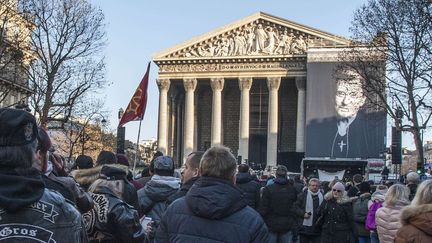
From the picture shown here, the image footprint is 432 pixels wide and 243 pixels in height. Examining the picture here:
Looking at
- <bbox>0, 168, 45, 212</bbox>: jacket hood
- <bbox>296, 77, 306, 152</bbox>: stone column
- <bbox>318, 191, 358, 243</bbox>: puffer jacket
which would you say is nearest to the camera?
<bbox>0, 168, 45, 212</bbox>: jacket hood

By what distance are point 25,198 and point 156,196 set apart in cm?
346

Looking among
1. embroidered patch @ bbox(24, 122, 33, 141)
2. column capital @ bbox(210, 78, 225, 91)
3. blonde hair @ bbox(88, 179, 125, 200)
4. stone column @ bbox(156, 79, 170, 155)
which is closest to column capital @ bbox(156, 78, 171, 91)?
stone column @ bbox(156, 79, 170, 155)

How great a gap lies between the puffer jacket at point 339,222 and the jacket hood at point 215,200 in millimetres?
5703

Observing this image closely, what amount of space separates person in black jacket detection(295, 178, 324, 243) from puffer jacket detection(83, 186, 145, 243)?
260 inches

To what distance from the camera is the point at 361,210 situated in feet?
31.5

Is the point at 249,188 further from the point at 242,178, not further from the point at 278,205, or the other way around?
the point at 278,205

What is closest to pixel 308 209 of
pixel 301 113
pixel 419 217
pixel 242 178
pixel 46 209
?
pixel 242 178

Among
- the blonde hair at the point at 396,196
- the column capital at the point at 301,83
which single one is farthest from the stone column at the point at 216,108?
the blonde hair at the point at 396,196

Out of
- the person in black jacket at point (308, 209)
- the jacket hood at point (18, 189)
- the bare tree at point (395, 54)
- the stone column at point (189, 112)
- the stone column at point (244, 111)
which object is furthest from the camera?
the stone column at point (189, 112)

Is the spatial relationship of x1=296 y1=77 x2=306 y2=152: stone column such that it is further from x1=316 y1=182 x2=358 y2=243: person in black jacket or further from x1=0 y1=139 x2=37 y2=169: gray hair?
x1=0 y1=139 x2=37 y2=169: gray hair

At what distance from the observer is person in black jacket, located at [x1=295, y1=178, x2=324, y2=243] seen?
10.2 meters

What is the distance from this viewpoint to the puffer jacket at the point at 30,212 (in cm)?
205

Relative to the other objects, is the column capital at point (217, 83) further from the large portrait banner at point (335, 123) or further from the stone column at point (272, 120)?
the large portrait banner at point (335, 123)

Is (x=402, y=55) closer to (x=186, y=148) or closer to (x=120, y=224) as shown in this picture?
(x=120, y=224)
